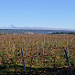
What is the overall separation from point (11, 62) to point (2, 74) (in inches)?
76.6

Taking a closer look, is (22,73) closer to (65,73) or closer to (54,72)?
(54,72)

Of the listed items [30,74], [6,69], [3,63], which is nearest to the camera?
[30,74]

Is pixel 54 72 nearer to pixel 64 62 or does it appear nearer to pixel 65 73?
pixel 65 73

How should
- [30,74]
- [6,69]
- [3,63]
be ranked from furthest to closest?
[3,63], [6,69], [30,74]

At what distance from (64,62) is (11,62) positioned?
11.1 ft

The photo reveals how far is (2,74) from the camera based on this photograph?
771 centimetres

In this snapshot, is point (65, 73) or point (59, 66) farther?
point (59, 66)

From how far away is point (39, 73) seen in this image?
761 centimetres

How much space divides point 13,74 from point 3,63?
2.13 metres

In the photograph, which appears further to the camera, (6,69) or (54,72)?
(6,69)

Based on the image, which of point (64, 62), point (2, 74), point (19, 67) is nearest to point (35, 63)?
point (19, 67)

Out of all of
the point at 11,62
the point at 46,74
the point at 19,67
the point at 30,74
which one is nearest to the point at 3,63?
the point at 11,62

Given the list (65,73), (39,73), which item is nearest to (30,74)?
(39,73)

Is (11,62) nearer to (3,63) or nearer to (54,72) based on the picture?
(3,63)
